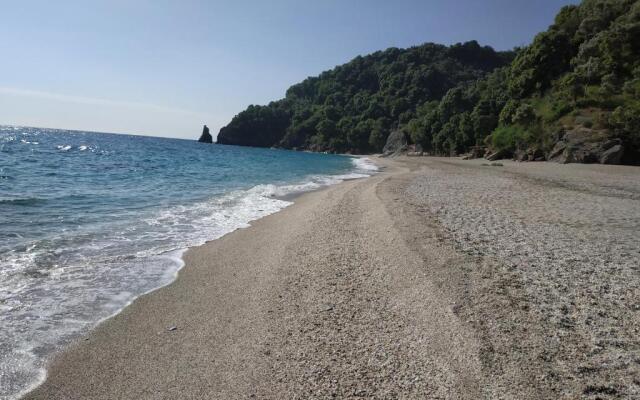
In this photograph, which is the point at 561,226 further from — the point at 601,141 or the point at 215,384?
the point at 601,141

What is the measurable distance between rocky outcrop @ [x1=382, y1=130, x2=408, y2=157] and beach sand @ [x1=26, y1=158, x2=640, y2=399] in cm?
8444

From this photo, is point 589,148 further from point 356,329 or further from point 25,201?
point 25,201

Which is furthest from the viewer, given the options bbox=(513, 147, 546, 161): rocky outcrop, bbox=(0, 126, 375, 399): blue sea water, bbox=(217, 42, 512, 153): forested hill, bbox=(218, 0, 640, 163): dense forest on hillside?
bbox=(217, 42, 512, 153): forested hill

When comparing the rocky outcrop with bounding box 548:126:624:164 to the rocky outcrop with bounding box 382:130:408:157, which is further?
the rocky outcrop with bounding box 382:130:408:157

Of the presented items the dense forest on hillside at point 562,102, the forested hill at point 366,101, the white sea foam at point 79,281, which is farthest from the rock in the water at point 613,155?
the forested hill at point 366,101

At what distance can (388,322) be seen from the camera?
16.8 ft

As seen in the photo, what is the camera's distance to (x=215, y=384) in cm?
405

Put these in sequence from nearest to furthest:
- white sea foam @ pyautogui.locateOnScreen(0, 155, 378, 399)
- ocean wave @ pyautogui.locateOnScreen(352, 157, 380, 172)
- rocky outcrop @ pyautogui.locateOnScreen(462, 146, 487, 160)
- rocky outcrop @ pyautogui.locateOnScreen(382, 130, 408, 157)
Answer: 1. white sea foam @ pyautogui.locateOnScreen(0, 155, 378, 399)
2. ocean wave @ pyautogui.locateOnScreen(352, 157, 380, 172)
3. rocky outcrop @ pyautogui.locateOnScreen(462, 146, 487, 160)
4. rocky outcrop @ pyautogui.locateOnScreen(382, 130, 408, 157)

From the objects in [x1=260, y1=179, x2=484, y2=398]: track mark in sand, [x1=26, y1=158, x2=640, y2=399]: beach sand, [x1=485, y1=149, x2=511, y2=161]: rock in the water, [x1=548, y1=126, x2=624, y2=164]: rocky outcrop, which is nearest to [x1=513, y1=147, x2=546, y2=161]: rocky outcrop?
[x1=548, y1=126, x2=624, y2=164]: rocky outcrop

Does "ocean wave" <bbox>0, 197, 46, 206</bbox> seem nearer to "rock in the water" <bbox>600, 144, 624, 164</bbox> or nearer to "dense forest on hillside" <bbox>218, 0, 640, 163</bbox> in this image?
"dense forest on hillside" <bbox>218, 0, 640, 163</bbox>

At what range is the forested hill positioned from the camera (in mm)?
135000

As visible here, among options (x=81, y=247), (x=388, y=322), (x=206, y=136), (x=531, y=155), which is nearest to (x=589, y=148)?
(x=531, y=155)

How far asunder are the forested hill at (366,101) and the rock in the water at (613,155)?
95017mm

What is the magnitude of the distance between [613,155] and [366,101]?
430 ft
